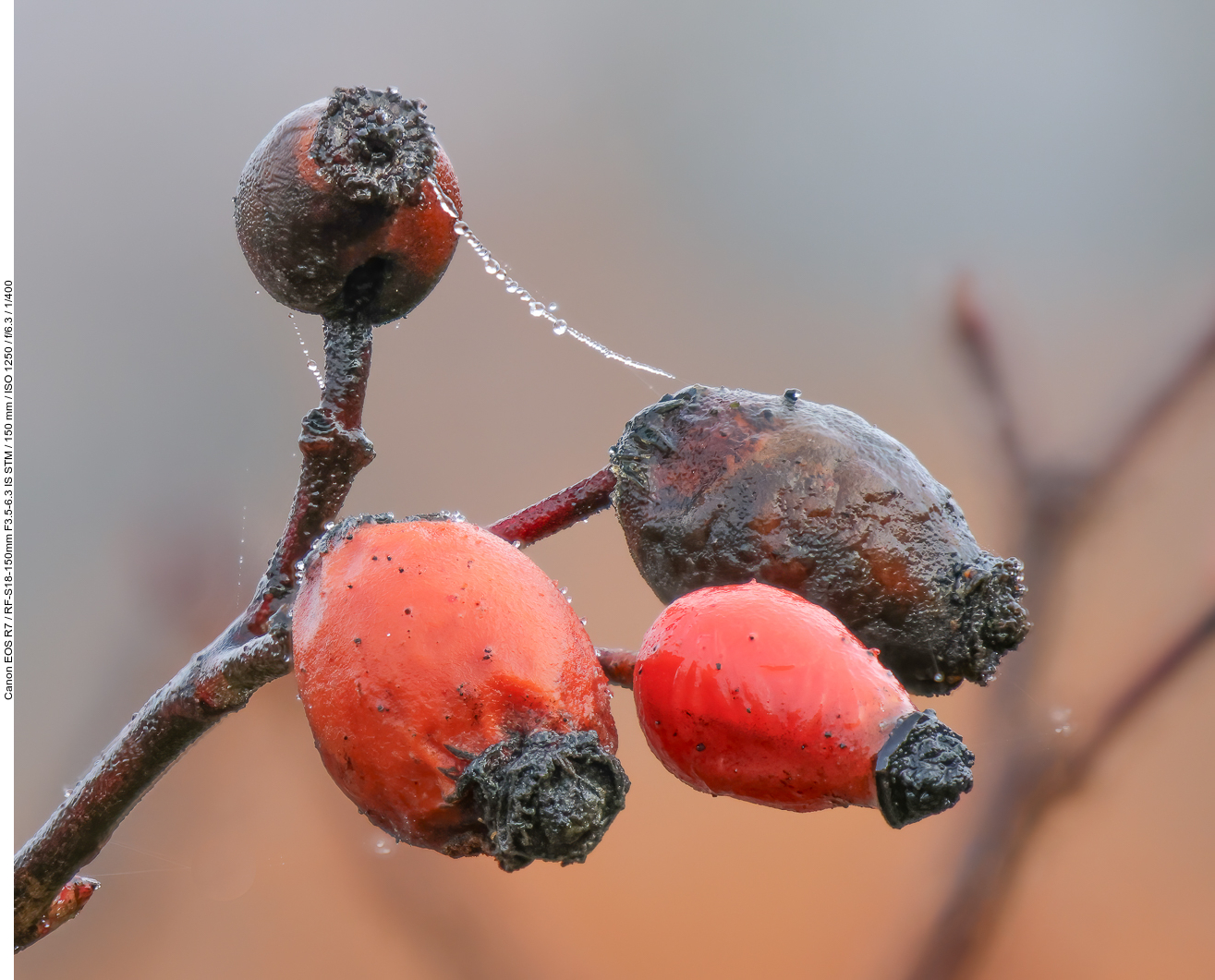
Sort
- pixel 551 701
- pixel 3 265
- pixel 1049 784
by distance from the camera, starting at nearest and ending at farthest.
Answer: pixel 551 701
pixel 3 265
pixel 1049 784

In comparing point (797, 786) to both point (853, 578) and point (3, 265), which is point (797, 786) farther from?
point (3, 265)

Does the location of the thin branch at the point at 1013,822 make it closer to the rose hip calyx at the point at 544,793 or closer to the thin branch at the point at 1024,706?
the thin branch at the point at 1024,706

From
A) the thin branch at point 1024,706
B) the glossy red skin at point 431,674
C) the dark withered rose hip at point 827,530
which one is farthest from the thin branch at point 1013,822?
the glossy red skin at point 431,674

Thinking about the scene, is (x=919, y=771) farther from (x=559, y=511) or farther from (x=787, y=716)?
(x=559, y=511)

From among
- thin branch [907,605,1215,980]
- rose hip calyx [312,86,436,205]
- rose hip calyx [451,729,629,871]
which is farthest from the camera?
thin branch [907,605,1215,980]

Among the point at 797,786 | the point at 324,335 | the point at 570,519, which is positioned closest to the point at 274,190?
the point at 324,335

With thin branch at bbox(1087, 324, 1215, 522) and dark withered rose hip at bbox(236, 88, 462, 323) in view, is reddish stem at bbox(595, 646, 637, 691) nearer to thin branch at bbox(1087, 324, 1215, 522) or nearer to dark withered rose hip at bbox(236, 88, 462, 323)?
dark withered rose hip at bbox(236, 88, 462, 323)

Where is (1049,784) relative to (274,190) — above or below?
below

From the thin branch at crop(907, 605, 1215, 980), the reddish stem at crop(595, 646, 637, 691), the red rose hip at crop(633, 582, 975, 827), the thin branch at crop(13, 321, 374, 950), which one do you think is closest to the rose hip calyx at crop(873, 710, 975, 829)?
the red rose hip at crop(633, 582, 975, 827)
